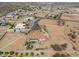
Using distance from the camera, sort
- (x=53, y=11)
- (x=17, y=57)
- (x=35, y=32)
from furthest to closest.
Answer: (x=53, y=11) < (x=35, y=32) < (x=17, y=57)

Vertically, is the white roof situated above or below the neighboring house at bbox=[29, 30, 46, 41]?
above

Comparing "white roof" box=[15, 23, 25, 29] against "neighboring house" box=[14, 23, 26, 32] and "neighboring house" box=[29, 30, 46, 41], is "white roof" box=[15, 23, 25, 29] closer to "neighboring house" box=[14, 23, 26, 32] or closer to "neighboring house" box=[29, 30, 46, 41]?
"neighboring house" box=[14, 23, 26, 32]

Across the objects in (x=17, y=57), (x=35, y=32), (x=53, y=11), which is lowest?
(x=17, y=57)

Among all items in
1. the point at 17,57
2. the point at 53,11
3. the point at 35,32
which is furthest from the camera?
the point at 53,11

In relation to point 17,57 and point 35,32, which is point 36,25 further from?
point 17,57

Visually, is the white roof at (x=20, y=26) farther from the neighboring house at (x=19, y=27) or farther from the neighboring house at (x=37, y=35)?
the neighboring house at (x=37, y=35)

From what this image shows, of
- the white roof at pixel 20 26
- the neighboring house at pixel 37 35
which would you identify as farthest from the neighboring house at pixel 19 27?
the neighboring house at pixel 37 35

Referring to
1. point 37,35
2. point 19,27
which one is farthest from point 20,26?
point 37,35

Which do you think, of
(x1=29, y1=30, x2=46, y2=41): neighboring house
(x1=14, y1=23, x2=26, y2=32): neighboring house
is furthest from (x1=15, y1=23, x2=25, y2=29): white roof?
(x1=29, y1=30, x2=46, y2=41): neighboring house

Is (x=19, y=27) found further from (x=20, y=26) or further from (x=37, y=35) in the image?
(x=37, y=35)

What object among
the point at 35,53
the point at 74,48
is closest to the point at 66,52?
the point at 74,48

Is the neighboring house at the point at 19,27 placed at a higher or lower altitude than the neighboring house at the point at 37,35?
higher
